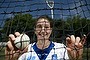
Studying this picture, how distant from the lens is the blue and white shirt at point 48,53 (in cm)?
245

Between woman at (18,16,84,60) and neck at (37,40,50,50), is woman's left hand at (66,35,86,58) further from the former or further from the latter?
neck at (37,40,50,50)

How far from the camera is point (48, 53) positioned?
2.47 metres

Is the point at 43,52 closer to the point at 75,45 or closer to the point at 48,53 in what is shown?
the point at 48,53

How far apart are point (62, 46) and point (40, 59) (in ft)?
0.58

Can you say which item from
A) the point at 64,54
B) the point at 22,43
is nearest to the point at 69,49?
the point at 64,54

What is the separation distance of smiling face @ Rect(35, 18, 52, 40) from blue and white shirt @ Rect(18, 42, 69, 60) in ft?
0.35

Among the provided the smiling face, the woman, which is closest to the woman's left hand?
the woman

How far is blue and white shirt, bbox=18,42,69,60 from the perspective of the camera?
245 cm

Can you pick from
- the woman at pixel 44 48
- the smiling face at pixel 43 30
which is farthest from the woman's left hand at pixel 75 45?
the smiling face at pixel 43 30

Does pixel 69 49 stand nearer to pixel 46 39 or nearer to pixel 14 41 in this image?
pixel 46 39

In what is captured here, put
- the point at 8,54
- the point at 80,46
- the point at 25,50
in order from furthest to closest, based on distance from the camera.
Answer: the point at 25,50
the point at 8,54
the point at 80,46

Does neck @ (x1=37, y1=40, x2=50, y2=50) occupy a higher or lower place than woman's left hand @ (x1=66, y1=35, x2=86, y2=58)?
lower

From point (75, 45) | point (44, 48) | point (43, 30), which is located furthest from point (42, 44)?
point (75, 45)

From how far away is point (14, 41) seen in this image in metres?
2.37
